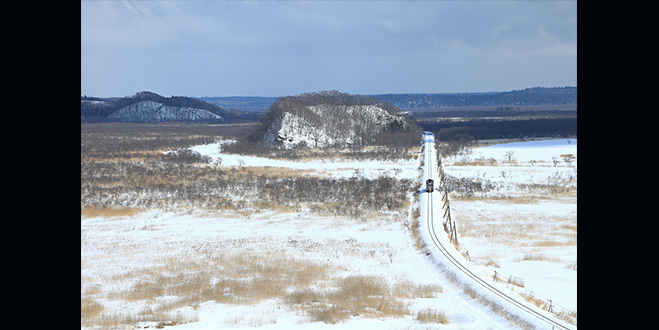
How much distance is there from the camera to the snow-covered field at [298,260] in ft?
50.6

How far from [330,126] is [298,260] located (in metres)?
80.2

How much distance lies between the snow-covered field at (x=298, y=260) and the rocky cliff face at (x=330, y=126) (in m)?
56.0

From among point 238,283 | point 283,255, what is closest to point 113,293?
point 238,283

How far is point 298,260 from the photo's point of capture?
22.8 meters

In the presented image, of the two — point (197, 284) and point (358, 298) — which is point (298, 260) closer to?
point (197, 284)

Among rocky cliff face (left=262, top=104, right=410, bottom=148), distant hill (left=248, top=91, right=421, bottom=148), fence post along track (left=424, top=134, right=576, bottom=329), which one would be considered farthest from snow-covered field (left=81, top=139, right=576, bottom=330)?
distant hill (left=248, top=91, right=421, bottom=148)

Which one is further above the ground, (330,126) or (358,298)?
(330,126)

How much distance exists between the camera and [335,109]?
365ft

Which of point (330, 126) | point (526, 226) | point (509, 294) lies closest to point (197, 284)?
point (509, 294)

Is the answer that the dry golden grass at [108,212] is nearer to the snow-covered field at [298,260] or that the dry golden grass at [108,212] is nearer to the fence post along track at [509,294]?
the snow-covered field at [298,260]

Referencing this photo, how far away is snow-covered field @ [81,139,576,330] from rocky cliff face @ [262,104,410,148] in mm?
56020

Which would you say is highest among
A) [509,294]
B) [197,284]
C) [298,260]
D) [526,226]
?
[526,226]
